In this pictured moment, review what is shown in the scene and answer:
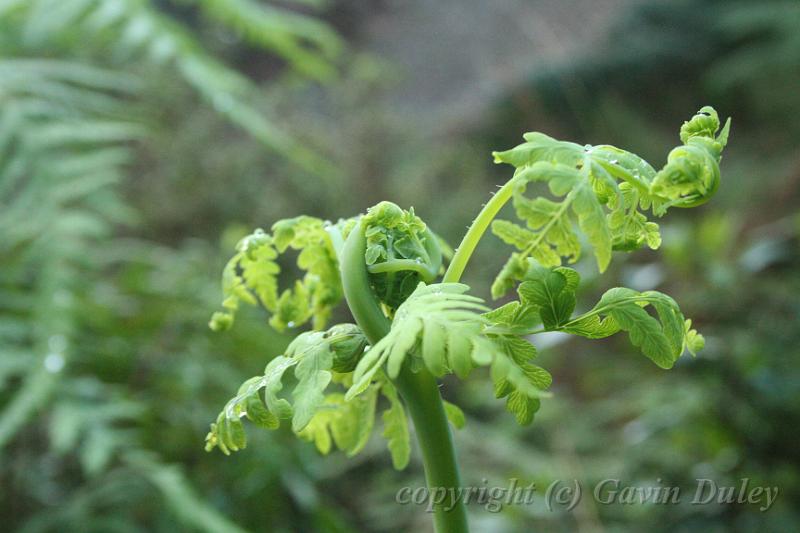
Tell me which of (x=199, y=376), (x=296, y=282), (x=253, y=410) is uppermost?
(x=199, y=376)

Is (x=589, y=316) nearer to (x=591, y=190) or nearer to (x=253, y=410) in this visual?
(x=591, y=190)

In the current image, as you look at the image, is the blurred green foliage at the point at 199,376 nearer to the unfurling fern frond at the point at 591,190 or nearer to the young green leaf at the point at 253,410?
the young green leaf at the point at 253,410

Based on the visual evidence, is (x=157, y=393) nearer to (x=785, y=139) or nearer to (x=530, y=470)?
(x=530, y=470)

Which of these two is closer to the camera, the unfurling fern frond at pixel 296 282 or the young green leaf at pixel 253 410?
the young green leaf at pixel 253 410

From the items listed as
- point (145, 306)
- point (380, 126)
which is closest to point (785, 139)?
point (380, 126)

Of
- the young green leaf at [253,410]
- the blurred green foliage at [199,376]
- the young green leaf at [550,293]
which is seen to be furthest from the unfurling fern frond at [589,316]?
the blurred green foliage at [199,376]

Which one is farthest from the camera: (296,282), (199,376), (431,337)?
(199,376)

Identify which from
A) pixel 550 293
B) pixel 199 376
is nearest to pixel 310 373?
pixel 550 293
